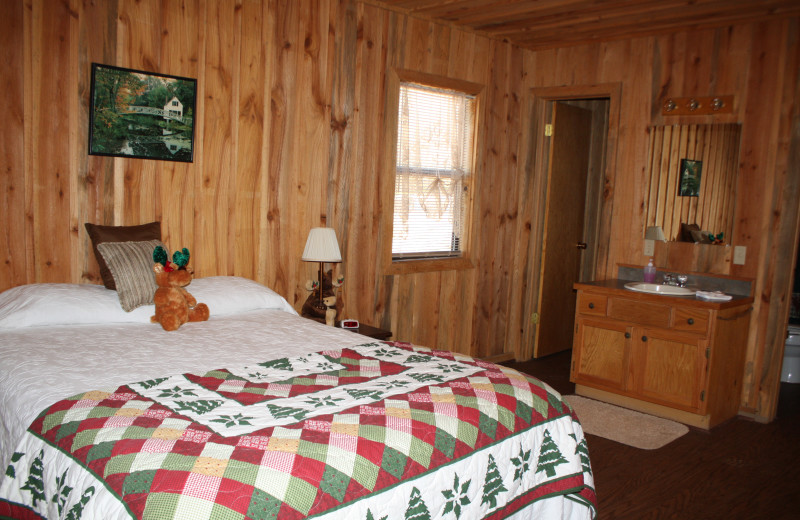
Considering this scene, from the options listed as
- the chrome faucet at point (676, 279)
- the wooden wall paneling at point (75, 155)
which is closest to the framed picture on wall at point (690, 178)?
the chrome faucet at point (676, 279)

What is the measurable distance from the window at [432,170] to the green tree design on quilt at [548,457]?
2.25 meters

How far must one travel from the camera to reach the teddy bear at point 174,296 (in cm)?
271

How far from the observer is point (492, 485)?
1.94 metres

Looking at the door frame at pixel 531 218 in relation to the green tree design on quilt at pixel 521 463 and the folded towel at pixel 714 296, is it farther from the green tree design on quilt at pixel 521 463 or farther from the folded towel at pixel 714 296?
the green tree design on quilt at pixel 521 463

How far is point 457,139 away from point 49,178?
2711 mm

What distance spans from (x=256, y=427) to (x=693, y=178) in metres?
3.60

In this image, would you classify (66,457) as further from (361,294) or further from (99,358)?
(361,294)

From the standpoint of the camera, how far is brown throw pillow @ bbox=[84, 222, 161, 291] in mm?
2854

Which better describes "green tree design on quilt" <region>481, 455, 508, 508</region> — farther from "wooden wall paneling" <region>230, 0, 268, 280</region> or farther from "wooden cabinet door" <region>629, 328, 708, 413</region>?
"wooden cabinet door" <region>629, 328, 708, 413</region>

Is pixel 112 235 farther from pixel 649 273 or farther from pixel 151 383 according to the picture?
pixel 649 273

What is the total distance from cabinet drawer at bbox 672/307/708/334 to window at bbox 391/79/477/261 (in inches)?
62.7

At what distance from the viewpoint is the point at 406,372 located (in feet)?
7.48

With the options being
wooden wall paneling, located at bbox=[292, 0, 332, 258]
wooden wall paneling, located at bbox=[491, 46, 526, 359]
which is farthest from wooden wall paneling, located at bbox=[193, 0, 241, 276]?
wooden wall paneling, located at bbox=[491, 46, 526, 359]

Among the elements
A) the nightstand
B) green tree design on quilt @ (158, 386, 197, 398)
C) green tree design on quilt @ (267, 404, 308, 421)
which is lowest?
the nightstand
